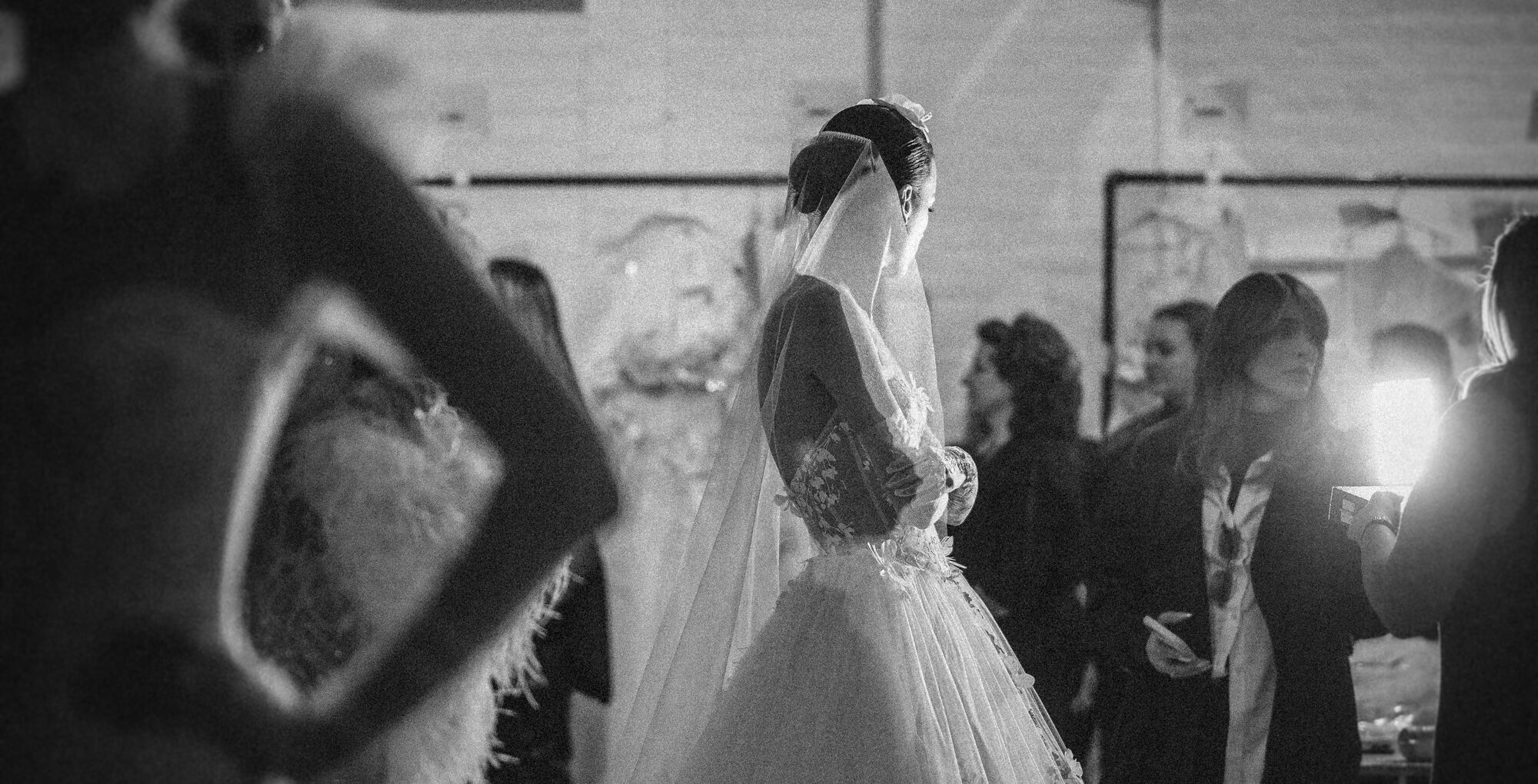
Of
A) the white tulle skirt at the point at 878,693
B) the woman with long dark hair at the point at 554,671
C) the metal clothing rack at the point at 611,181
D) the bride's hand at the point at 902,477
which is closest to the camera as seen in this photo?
the white tulle skirt at the point at 878,693

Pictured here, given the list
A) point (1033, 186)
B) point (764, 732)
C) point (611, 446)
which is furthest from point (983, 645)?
point (1033, 186)

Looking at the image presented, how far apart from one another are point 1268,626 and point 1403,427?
53cm

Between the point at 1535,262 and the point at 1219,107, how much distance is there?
12.1 ft

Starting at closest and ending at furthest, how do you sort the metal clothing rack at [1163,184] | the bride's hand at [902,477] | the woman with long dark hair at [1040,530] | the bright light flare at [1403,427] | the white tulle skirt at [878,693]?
1. the white tulle skirt at [878,693]
2. the bride's hand at [902,477]
3. the bright light flare at [1403,427]
4. the woman with long dark hair at [1040,530]
5. the metal clothing rack at [1163,184]

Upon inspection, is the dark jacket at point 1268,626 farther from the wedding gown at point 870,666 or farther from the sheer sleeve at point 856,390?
the sheer sleeve at point 856,390

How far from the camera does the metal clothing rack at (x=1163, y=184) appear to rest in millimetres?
4891

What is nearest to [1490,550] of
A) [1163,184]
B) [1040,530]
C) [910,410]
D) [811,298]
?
[910,410]

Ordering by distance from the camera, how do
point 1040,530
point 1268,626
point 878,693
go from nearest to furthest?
point 878,693, point 1268,626, point 1040,530

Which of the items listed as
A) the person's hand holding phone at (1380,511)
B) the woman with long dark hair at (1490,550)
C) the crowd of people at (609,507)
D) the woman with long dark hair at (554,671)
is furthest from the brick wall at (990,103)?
the woman with long dark hair at (1490,550)

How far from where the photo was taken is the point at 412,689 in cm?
67

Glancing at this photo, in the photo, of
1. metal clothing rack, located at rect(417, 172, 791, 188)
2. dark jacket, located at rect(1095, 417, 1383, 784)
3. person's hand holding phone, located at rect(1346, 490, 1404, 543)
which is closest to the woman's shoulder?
person's hand holding phone, located at rect(1346, 490, 1404, 543)

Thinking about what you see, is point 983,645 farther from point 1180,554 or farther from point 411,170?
point 411,170

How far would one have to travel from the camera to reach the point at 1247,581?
2.67 m

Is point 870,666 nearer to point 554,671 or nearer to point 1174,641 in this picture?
point 1174,641
